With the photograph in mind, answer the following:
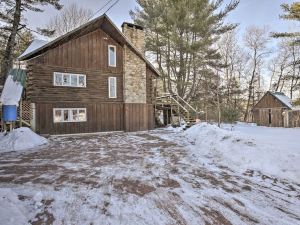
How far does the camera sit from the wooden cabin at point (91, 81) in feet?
45.3

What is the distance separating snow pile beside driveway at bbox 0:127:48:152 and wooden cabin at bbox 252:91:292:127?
85.0ft

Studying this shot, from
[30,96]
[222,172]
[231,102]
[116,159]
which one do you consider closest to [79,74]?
[30,96]

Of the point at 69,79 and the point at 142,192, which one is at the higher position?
the point at 69,79

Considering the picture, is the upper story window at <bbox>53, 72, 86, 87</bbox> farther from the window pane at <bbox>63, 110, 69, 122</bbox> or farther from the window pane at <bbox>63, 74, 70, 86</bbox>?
the window pane at <bbox>63, 110, 69, 122</bbox>

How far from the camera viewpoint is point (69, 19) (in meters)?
28.6

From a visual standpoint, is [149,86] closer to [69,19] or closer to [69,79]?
[69,79]

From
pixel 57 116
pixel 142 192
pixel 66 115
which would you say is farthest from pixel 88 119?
pixel 142 192

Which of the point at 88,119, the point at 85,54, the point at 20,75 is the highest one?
the point at 85,54

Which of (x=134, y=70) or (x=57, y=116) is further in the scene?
(x=134, y=70)

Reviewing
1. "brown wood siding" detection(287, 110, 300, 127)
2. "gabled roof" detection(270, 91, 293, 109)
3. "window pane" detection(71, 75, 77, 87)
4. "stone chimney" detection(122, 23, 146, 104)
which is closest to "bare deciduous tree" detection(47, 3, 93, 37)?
"stone chimney" detection(122, 23, 146, 104)

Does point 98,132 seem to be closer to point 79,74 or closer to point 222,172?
point 79,74

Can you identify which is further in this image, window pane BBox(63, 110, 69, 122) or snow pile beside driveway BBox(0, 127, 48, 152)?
window pane BBox(63, 110, 69, 122)

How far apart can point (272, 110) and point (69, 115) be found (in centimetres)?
2435

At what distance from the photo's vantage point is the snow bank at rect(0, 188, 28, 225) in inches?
128
